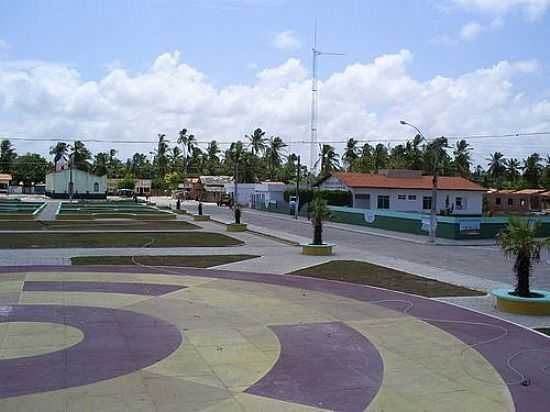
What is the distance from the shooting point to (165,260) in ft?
74.7

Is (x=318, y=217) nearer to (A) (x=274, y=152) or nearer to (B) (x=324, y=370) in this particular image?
(B) (x=324, y=370)

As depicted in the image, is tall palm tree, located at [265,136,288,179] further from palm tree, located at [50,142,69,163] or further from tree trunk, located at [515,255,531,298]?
tree trunk, located at [515,255,531,298]

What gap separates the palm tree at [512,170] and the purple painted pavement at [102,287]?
Result: 373 ft

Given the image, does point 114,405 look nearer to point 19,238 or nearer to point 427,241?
point 19,238

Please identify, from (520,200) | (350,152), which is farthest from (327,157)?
(520,200)

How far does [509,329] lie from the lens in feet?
40.0

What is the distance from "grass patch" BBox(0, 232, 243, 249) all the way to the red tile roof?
30806 millimetres

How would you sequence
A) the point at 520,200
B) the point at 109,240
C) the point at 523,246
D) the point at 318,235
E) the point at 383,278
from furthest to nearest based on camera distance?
1. the point at 520,200
2. the point at 109,240
3. the point at 318,235
4. the point at 383,278
5. the point at 523,246

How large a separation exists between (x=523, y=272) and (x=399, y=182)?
52081 millimetres

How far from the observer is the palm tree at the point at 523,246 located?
46.9ft

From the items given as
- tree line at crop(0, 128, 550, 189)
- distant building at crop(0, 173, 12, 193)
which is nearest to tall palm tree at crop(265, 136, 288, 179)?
tree line at crop(0, 128, 550, 189)

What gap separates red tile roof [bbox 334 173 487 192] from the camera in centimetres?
6397

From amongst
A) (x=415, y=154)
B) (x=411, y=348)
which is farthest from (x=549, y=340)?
(x=415, y=154)

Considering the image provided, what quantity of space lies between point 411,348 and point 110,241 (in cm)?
2231
